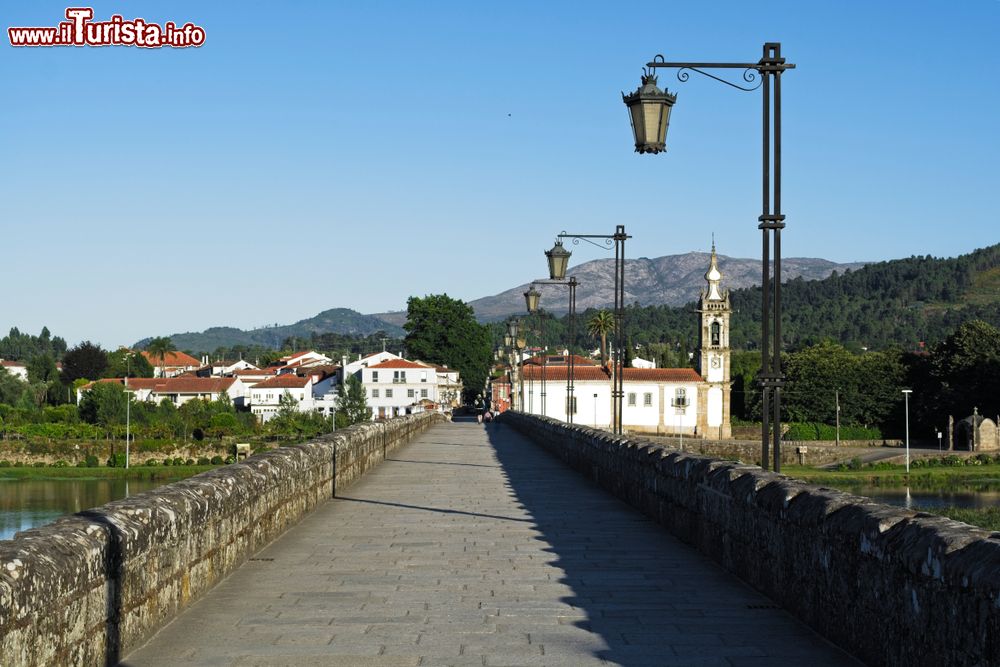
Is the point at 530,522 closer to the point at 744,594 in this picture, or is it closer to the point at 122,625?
the point at 744,594

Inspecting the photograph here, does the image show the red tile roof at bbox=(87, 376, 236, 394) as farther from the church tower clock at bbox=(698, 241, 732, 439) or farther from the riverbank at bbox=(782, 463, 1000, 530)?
the riverbank at bbox=(782, 463, 1000, 530)

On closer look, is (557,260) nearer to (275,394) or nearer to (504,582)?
(504,582)

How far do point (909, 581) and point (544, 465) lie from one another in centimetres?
2067

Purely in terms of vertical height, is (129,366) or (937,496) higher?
(129,366)

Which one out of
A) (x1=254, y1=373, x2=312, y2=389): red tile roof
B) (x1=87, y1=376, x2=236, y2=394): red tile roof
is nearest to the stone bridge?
(x1=254, y1=373, x2=312, y2=389): red tile roof

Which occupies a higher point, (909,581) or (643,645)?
(909,581)

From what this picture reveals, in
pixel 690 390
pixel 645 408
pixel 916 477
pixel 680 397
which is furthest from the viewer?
pixel 690 390

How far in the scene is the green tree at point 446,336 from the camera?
143 meters

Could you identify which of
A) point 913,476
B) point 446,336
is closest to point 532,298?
point 913,476

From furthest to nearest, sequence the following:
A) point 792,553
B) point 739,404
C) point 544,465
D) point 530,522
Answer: point 739,404 < point 544,465 < point 530,522 < point 792,553

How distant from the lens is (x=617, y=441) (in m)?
18.3

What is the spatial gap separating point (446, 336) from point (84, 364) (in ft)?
190

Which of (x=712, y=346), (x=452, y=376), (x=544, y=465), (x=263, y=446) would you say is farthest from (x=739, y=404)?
(x=544, y=465)

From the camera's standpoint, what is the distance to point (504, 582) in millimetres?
9734
